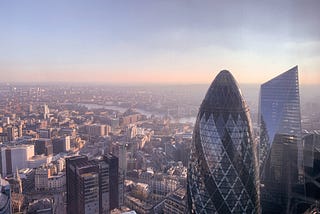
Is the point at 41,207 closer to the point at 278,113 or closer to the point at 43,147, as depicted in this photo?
the point at 43,147

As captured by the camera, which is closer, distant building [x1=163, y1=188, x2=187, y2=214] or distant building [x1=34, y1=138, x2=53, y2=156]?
distant building [x1=163, y1=188, x2=187, y2=214]

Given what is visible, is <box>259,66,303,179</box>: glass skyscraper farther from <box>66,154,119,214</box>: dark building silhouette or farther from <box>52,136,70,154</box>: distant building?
<box>52,136,70,154</box>: distant building

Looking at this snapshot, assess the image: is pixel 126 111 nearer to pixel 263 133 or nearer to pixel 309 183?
pixel 263 133

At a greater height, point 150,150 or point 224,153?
point 224,153

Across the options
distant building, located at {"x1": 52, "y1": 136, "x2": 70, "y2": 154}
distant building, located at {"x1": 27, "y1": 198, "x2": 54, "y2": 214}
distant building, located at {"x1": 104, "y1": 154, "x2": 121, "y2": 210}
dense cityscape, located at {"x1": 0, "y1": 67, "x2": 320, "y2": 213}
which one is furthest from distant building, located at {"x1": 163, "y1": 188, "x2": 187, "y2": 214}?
distant building, located at {"x1": 52, "y1": 136, "x2": 70, "y2": 154}

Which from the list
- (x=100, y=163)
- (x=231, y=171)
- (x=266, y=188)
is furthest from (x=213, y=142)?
(x=100, y=163)

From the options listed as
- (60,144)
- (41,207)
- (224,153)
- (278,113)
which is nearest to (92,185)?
(41,207)
